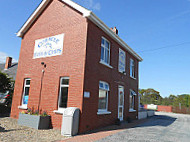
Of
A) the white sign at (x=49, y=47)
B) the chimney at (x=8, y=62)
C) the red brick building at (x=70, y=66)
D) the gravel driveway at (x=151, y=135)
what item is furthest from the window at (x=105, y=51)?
the chimney at (x=8, y=62)

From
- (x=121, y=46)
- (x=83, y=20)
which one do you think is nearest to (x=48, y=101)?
(x=83, y=20)

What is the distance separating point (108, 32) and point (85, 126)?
6.41 metres

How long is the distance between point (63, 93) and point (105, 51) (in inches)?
164

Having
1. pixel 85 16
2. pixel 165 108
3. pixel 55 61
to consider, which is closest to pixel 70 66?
pixel 55 61

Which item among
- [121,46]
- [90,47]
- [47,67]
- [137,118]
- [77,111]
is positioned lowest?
[137,118]

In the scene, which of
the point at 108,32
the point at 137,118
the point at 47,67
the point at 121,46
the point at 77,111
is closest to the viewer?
the point at 77,111

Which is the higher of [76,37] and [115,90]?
[76,37]

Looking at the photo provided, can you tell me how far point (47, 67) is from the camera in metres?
10.2

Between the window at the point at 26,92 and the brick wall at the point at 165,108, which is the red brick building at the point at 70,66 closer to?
the window at the point at 26,92

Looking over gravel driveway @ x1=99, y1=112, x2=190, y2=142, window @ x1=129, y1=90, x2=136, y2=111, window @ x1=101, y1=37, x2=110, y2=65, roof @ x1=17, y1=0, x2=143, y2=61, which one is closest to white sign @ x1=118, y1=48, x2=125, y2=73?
roof @ x1=17, y1=0, x2=143, y2=61

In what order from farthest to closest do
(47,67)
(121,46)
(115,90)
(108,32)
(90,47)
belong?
(121,46) < (115,90) < (108,32) < (47,67) < (90,47)

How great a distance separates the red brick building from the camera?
876 centimetres

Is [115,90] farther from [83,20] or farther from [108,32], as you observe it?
[83,20]

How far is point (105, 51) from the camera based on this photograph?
11008 mm
